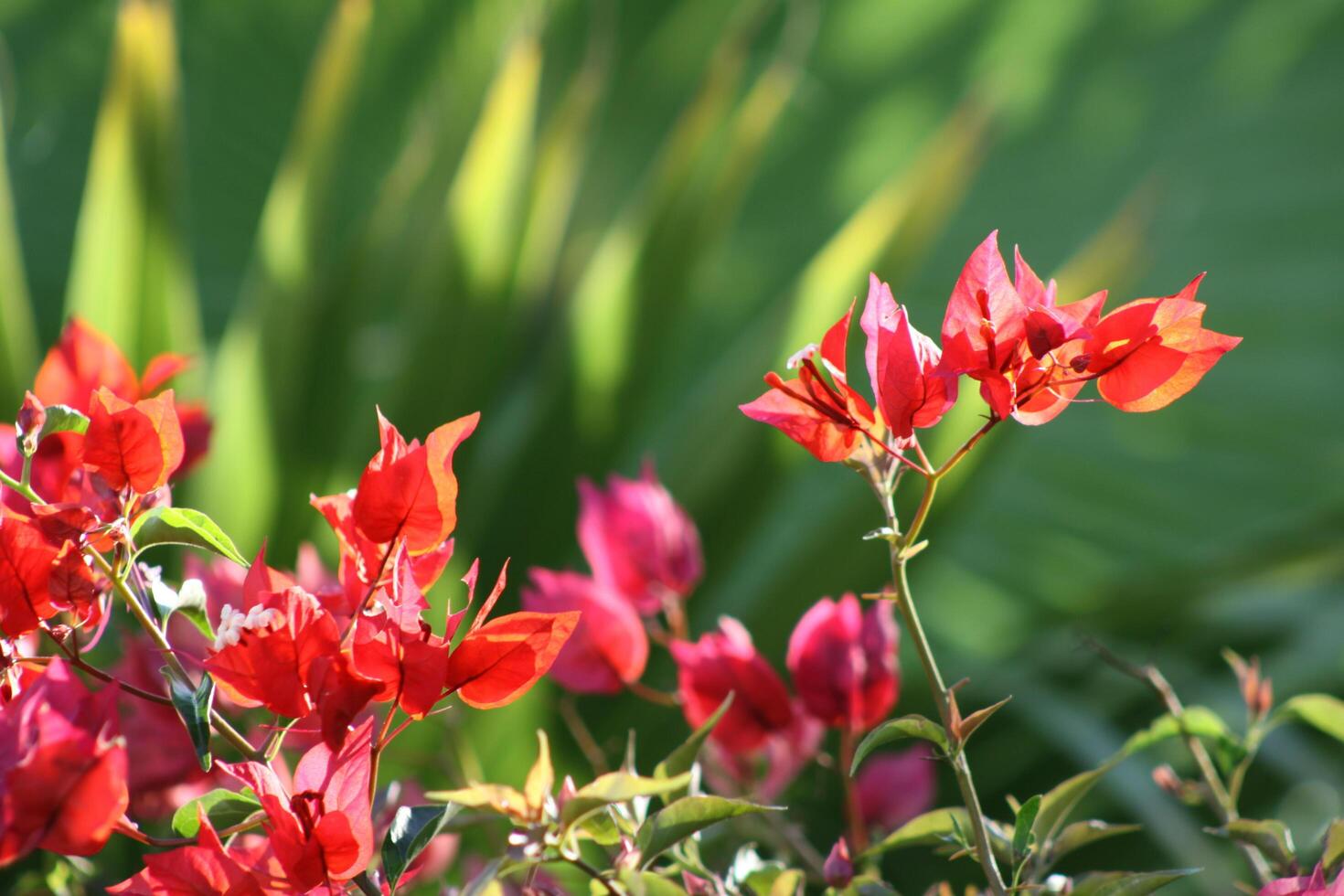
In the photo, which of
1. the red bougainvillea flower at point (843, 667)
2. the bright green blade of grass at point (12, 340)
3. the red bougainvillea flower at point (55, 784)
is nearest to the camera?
the red bougainvillea flower at point (55, 784)

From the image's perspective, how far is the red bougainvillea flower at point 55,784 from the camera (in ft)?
0.47

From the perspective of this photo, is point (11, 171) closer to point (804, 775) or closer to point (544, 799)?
point (804, 775)

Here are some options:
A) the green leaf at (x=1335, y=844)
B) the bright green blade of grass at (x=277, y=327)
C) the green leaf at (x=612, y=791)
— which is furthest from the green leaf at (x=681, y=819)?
the bright green blade of grass at (x=277, y=327)

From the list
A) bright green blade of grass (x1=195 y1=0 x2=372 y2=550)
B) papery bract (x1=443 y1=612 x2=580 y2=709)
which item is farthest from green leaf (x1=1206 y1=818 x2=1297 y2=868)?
bright green blade of grass (x1=195 y1=0 x2=372 y2=550)

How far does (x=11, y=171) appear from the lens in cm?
146

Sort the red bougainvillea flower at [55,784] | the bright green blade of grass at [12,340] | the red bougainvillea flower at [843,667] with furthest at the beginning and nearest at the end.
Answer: the bright green blade of grass at [12,340]
the red bougainvillea flower at [843,667]
the red bougainvillea flower at [55,784]

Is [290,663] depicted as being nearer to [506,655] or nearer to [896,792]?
[506,655]

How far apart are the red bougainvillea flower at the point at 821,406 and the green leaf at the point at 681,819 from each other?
56 mm

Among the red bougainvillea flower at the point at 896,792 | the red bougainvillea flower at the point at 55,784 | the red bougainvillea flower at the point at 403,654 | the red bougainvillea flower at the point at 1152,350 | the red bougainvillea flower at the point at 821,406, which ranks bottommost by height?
the red bougainvillea flower at the point at 896,792

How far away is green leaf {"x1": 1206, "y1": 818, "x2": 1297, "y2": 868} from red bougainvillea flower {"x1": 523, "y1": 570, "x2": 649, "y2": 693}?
0.47ft

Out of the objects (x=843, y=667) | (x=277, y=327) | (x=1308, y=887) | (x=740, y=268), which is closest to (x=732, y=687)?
(x=843, y=667)

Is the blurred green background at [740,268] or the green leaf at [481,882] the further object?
the blurred green background at [740,268]

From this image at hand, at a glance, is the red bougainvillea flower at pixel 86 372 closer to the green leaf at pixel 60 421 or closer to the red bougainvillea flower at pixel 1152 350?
the green leaf at pixel 60 421

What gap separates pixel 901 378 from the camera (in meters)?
0.19
